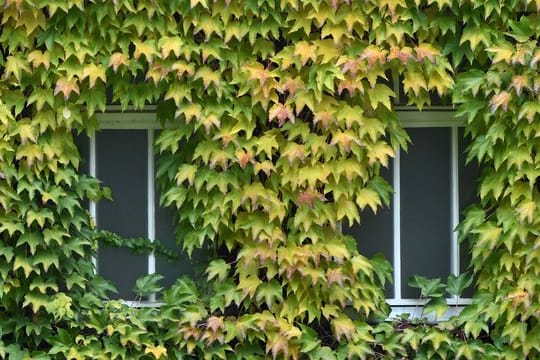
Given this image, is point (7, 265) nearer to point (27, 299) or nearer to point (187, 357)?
point (27, 299)

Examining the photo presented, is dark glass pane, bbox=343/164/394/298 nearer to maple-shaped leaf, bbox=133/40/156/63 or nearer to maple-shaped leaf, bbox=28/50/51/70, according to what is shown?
maple-shaped leaf, bbox=133/40/156/63

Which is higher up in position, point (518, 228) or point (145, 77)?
point (145, 77)

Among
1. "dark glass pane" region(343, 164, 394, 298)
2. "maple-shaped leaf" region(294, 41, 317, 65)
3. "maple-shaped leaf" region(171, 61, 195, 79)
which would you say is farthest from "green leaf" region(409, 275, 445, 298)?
"maple-shaped leaf" region(171, 61, 195, 79)

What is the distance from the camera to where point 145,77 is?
187 inches

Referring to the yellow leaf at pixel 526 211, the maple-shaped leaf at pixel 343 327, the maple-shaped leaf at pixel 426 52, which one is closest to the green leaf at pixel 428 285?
the maple-shaped leaf at pixel 343 327

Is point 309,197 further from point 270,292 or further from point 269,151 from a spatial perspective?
point 270,292

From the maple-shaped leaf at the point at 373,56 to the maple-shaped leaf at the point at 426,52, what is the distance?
0.16m

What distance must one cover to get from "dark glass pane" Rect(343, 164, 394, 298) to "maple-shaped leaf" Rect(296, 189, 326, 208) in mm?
394

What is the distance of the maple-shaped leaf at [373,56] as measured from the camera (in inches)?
181

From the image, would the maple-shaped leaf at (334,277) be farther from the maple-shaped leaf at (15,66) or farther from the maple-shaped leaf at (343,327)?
the maple-shaped leaf at (15,66)

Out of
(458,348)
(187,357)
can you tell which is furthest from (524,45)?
(187,357)

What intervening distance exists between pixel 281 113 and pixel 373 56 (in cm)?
53

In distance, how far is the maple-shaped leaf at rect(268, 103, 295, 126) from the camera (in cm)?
460

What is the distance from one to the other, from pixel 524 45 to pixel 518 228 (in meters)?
0.90
